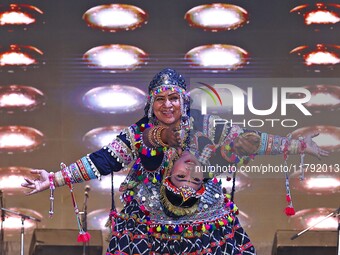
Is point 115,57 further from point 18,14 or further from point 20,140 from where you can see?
point 20,140

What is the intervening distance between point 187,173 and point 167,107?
369 millimetres

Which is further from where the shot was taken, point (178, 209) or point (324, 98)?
point (324, 98)

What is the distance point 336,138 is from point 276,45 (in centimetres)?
76

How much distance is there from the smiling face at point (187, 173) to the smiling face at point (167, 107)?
0.66 ft

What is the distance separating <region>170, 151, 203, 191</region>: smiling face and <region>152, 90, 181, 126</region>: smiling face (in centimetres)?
20

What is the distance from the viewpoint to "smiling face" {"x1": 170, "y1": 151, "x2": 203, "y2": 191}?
5.18 m

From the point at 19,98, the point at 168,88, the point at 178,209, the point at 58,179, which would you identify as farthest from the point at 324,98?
the point at 58,179

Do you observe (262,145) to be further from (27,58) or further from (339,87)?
(27,58)

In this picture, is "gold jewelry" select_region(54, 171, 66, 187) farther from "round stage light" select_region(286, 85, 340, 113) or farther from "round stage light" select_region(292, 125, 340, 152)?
"round stage light" select_region(286, 85, 340, 113)

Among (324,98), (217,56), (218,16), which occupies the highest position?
(218,16)

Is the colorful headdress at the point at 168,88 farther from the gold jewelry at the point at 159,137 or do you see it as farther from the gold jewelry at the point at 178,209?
the gold jewelry at the point at 178,209

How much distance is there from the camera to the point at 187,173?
5246mm

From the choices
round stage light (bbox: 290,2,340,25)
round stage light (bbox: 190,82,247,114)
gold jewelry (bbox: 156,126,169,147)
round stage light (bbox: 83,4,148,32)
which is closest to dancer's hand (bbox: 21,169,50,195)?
gold jewelry (bbox: 156,126,169,147)

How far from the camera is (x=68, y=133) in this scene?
6.82 metres
